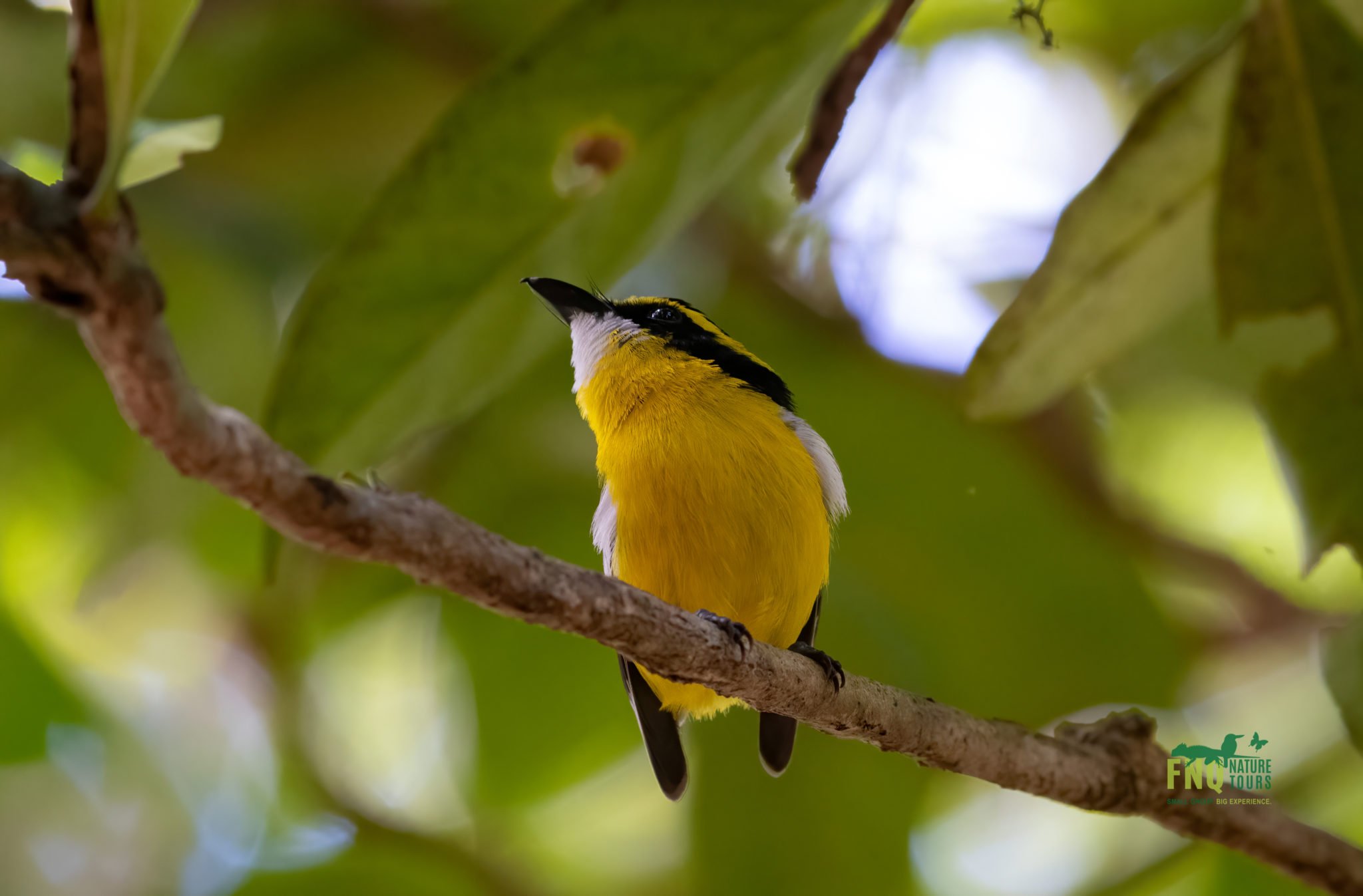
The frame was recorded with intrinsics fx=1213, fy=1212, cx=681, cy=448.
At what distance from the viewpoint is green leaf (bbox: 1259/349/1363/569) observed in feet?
5.83

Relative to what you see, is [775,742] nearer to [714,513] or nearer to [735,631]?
[714,513]

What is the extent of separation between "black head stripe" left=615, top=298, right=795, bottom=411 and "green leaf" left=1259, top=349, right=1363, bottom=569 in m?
1.18

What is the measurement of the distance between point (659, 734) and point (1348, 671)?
1420 millimetres

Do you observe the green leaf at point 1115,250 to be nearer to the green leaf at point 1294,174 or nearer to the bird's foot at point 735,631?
the green leaf at point 1294,174

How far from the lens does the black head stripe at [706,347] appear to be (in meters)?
2.81

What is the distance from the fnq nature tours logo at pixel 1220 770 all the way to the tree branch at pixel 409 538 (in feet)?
0.79

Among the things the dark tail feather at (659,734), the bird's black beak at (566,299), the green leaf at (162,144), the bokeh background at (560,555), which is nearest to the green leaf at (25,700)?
the bokeh background at (560,555)

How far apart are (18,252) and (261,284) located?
2.52 m

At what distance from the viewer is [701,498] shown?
2332mm

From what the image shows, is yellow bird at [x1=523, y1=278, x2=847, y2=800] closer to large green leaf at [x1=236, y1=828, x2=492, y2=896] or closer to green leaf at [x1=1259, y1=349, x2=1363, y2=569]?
large green leaf at [x1=236, y1=828, x2=492, y2=896]

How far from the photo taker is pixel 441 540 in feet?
3.04

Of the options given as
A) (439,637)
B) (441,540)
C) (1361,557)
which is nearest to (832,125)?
(441,540)

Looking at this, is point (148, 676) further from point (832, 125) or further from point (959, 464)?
point (832, 125)

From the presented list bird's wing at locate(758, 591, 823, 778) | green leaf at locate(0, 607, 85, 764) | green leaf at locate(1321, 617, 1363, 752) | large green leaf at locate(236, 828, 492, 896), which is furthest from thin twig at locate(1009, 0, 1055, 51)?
green leaf at locate(0, 607, 85, 764)
